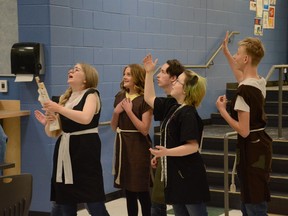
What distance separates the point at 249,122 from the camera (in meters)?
3.49

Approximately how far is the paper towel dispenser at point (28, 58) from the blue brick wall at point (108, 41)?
88 millimetres

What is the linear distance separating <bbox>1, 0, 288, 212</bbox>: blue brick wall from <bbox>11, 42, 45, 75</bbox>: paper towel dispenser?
88 millimetres

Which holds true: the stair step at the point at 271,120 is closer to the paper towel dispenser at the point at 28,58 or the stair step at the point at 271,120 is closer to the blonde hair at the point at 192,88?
the paper towel dispenser at the point at 28,58

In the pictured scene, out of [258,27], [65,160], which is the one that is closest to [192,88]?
[65,160]

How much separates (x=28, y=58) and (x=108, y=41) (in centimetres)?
103

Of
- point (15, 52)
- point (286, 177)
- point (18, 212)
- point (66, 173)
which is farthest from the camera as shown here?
point (286, 177)

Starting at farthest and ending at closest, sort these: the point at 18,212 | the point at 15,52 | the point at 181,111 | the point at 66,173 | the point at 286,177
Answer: the point at 286,177, the point at 15,52, the point at 66,173, the point at 181,111, the point at 18,212

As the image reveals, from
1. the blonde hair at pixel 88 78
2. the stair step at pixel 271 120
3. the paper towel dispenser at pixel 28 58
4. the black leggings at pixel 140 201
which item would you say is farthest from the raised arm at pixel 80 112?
the stair step at pixel 271 120

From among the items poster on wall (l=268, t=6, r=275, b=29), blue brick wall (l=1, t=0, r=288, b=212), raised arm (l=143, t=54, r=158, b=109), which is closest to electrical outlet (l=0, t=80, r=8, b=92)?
blue brick wall (l=1, t=0, r=288, b=212)

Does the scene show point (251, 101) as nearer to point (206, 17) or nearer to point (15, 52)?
point (15, 52)

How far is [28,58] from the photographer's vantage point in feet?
15.8

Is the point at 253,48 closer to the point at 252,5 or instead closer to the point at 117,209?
the point at 117,209

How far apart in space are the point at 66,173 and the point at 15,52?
5.10ft

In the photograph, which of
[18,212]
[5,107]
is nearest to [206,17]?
[5,107]
